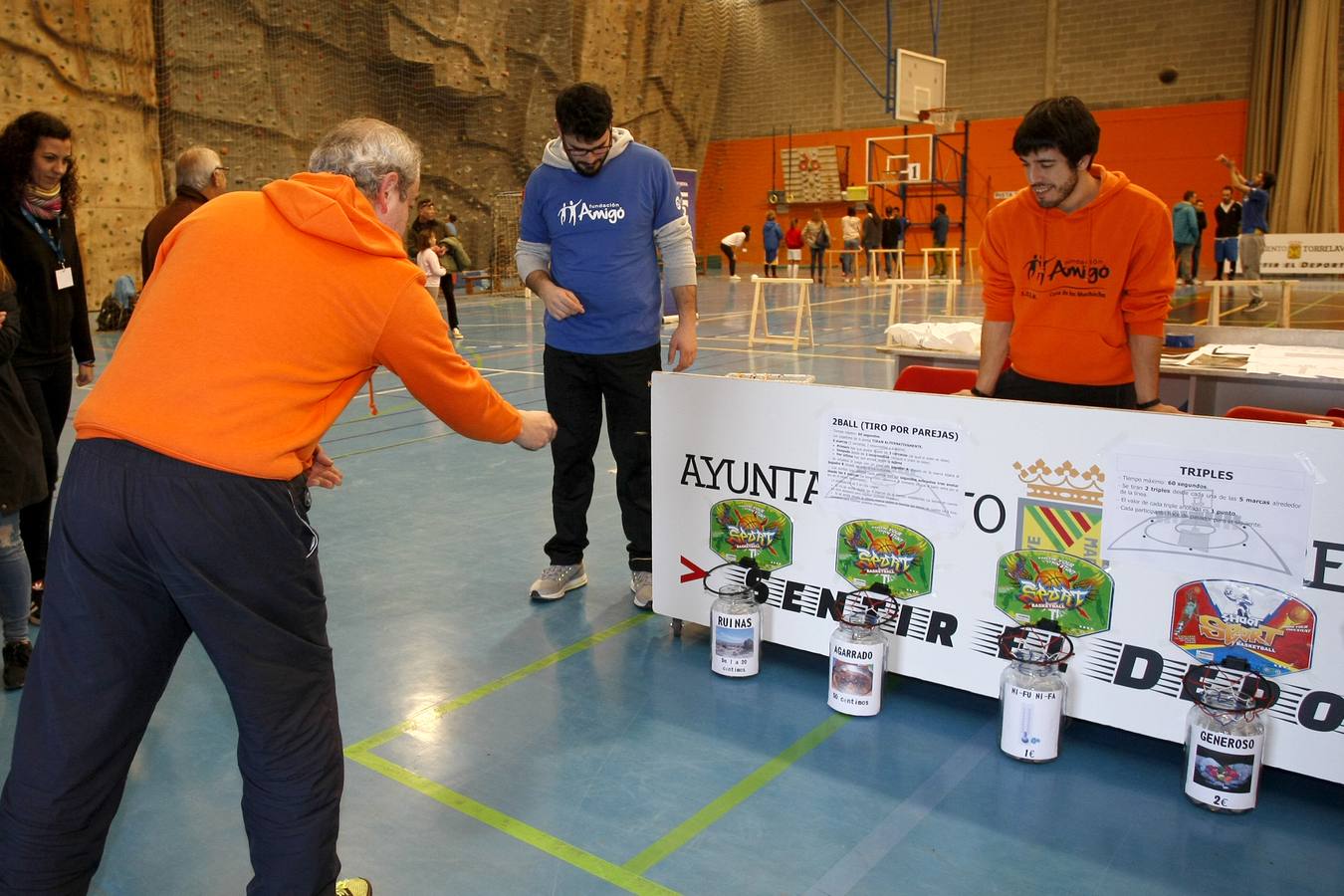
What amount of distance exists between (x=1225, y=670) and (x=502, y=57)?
779 inches

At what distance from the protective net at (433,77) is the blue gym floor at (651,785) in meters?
14.8

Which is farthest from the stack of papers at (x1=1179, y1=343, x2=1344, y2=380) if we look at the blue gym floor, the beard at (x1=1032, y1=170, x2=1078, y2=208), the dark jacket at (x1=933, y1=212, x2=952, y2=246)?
the dark jacket at (x1=933, y1=212, x2=952, y2=246)

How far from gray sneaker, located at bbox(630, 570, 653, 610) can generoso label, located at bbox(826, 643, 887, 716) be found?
3.27 ft

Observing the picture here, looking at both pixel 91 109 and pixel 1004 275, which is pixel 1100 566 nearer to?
pixel 1004 275

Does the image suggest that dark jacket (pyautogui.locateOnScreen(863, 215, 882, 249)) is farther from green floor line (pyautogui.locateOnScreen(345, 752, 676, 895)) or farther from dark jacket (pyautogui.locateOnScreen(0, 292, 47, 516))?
green floor line (pyautogui.locateOnScreen(345, 752, 676, 895))

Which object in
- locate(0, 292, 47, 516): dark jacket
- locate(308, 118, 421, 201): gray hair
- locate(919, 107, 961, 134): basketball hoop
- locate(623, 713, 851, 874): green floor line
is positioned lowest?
locate(623, 713, 851, 874): green floor line

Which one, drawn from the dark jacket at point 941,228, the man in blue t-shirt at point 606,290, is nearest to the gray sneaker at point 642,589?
the man in blue t-shirt at point 606,290

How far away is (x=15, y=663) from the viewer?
307 centimetres

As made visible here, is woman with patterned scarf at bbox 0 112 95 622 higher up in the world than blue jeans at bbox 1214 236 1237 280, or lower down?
lower down

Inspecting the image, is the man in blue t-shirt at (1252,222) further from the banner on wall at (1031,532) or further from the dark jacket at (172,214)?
the dark jacket at (172,214)

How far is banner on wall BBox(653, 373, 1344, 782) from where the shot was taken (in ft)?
7.67

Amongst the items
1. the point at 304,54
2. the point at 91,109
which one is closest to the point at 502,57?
the point at 304,54

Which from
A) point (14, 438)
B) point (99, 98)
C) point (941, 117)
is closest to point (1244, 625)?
point (14, 438)

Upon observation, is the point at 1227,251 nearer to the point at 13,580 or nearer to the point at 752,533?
the point at 752,533
